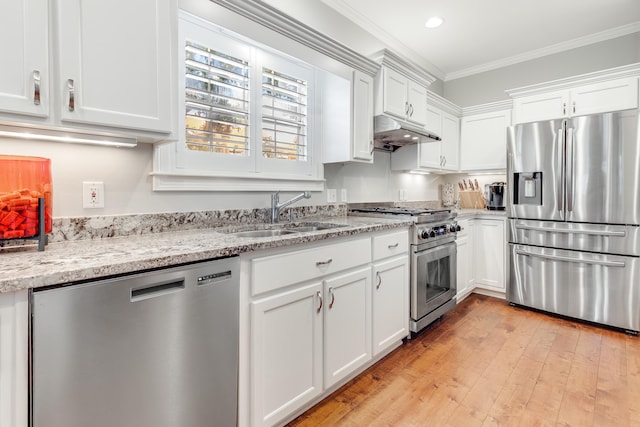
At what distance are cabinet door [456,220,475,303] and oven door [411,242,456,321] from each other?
11.9 inches

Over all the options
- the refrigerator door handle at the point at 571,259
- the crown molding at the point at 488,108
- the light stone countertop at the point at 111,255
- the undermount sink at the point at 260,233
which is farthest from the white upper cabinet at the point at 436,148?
the light stone countertop at the point at 111,255

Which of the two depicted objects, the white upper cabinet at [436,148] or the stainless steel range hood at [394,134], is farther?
the white upper cabinet at [436,148]

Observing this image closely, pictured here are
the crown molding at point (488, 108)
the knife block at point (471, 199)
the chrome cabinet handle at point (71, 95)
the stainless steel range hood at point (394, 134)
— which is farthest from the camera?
the knife block at point (471, 199)

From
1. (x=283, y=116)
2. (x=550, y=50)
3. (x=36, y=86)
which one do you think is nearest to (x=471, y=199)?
(x=550, y=50)

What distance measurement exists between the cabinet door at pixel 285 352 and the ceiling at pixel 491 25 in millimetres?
2471

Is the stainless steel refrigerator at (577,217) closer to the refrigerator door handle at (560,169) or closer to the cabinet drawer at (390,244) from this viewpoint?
the refrigerator door handle at (560,169)

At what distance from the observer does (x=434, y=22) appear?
123 inches

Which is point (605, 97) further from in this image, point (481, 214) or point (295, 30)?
point (295, 30)

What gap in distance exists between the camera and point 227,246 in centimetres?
131

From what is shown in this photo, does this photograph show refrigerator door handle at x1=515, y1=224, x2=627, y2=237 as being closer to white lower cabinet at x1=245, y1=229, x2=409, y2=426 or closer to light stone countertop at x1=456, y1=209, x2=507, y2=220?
light stone countertop at x1=456, y1=209, x2=507, y2=220

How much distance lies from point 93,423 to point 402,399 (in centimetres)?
151

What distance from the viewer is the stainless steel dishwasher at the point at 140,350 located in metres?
0.92

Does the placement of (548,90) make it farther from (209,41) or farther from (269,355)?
(269,355)

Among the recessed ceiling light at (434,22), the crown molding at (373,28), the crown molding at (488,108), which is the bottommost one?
the crown molding at (488,108)
